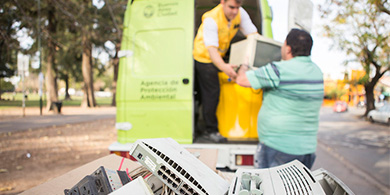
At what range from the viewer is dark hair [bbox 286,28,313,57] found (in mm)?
2152

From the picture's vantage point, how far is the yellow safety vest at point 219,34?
8.25 ft

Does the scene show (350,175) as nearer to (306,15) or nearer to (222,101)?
(222,101)

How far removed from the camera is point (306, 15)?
2.34 metres

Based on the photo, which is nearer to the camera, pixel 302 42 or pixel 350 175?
pixel 302 42

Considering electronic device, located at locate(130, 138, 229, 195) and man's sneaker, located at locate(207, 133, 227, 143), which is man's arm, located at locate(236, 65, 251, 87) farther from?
electronic device, located at locate(130, 138, 229, 195)

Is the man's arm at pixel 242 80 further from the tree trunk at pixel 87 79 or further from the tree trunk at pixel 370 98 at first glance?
the tree trunk at pixel 87 79

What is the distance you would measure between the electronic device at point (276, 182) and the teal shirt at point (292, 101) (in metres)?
0.84

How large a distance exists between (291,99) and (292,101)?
19 mm

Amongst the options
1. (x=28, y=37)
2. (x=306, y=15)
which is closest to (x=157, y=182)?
(x=306, y=15)

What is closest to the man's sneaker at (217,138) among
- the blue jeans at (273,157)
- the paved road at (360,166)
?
the blue jeans at (273,157)

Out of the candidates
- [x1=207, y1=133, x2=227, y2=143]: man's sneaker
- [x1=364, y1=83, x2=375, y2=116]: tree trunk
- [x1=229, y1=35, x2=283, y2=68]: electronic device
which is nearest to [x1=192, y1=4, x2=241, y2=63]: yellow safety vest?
[x1=229, y1=35, x2=283, y2=68]: electronic device

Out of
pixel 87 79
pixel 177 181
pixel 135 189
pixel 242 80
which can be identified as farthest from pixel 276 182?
pixel 87 79

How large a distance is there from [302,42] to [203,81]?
4.06 ft

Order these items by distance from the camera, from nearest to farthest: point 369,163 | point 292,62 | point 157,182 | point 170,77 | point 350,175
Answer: point 157,182 < point 292,62 < point 170,77 < point 350,175 < point 369,163
